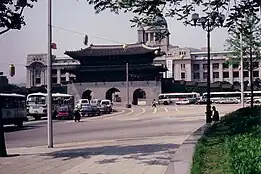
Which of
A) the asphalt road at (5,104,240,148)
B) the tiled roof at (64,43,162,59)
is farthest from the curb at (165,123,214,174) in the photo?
the tiled roof at (64,43,162,59)

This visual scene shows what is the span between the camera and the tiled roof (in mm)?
82219

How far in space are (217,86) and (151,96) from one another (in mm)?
13165

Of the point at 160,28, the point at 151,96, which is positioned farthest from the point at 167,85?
the point at 160,28

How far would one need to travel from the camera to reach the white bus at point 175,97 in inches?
3428

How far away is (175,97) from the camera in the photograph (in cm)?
8800

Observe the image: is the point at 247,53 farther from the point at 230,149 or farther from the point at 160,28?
the point at 230,149

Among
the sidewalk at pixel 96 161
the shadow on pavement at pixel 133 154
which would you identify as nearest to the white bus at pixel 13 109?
the sidewalk at pixel 96 161

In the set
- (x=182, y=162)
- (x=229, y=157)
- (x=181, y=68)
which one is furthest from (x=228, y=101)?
(x=229, y=157)

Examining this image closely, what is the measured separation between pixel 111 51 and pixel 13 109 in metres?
55.7

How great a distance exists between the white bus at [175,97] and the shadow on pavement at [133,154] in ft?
235

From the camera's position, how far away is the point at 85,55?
84312 mm

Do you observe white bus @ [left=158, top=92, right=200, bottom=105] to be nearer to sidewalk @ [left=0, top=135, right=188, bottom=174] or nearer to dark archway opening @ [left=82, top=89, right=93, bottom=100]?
dark archway opening @ [left=82, top=89, right=93, bottom=100]

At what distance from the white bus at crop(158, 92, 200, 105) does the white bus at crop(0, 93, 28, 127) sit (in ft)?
186

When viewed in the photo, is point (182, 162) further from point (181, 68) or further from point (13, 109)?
point (181, 68)
